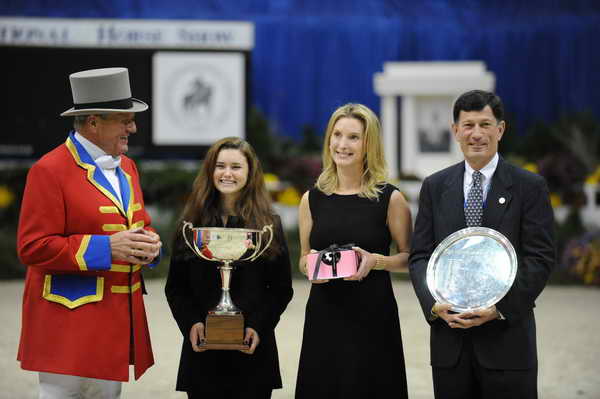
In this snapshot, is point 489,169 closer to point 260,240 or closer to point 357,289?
point 357,289

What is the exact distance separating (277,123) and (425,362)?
35.3 ft

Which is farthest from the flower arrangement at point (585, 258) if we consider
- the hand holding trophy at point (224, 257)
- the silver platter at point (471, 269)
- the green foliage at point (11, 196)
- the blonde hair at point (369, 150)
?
the hand holding trophy at point (224, 257)

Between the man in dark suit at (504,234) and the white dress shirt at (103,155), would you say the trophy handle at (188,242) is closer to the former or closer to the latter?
the white dress shirt at (103,155)

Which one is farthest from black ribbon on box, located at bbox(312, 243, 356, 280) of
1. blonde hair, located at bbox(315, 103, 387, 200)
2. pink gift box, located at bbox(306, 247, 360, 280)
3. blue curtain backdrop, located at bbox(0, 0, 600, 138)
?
blue curtain backdrop, located at bbox(0, 0, 600, 138)

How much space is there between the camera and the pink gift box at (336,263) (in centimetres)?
296

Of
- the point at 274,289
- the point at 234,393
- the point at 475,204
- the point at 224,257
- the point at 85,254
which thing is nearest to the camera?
the point at 85,254

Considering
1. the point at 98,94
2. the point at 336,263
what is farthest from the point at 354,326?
the point at 98,94

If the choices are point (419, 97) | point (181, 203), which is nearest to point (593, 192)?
point (419, 97)

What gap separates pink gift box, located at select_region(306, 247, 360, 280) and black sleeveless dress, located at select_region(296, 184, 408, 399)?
20cm

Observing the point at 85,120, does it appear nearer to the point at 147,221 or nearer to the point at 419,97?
the point at 147,221

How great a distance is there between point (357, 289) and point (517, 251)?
68 cm

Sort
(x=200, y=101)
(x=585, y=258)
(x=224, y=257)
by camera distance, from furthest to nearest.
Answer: (x=200, y=101) → (x=585, y=258) → (x=224, y=257)

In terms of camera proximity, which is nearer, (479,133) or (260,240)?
(479,133)

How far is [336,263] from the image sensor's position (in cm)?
297
